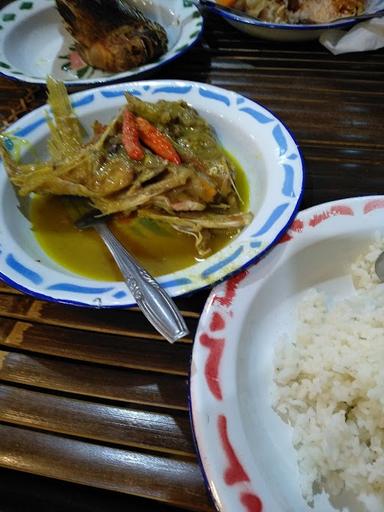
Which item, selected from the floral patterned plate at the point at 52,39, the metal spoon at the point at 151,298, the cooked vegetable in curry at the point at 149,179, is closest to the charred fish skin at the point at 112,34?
the floral patterned plate at the point at 52,39

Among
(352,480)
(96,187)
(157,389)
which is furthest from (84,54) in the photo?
(352,480)

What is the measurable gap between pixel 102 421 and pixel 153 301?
35 centimetres

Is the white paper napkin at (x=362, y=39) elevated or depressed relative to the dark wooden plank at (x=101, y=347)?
elevated

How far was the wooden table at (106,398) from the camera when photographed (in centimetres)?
110

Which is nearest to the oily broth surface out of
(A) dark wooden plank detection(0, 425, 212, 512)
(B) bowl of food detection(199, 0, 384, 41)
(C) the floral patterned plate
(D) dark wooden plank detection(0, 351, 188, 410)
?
(D) dark wooden plank detection(0, 351, 188, 410)

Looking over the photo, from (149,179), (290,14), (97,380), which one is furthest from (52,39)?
(97,380)

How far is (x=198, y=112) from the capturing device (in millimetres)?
1962

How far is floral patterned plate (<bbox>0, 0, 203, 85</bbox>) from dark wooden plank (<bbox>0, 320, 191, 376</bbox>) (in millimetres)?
1450

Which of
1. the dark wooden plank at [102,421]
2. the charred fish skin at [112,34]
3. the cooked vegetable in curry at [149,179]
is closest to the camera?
the dark wooden plank at [102,421]

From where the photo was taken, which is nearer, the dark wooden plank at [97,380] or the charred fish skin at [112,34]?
the dark wooden plank at [97,380]

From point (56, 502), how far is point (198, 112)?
1547mm

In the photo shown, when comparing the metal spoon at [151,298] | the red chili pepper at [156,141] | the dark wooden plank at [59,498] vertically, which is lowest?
the dark wooden plank at [59,498]

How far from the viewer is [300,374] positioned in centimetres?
125

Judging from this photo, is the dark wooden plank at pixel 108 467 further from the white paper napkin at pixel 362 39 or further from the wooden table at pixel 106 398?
the white paper napkin at pixel 362 39
